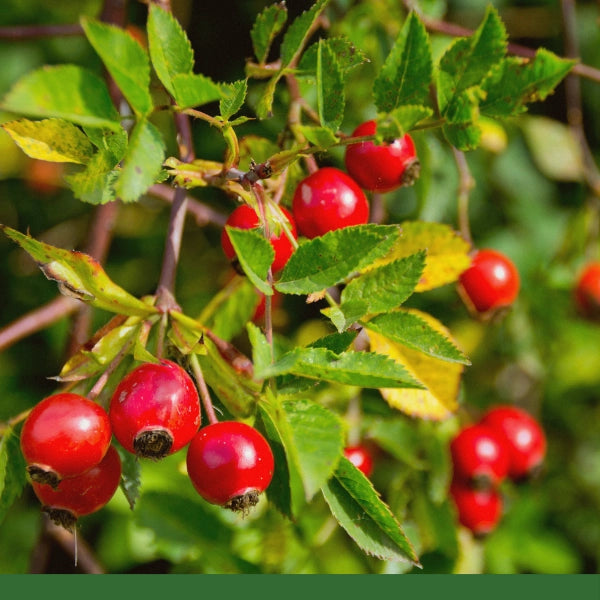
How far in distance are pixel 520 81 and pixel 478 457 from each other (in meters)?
1.44

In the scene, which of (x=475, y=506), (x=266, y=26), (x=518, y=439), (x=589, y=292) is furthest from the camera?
(x=589, y=292)

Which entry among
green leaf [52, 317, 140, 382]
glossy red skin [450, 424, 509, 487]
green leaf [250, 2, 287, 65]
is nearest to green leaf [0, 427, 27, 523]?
green leaf [52, 317, 140, 382]

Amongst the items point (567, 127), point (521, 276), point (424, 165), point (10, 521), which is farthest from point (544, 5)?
point (10, 521)

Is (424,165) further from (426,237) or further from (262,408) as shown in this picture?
(262,408)

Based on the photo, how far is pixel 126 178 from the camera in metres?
1.05

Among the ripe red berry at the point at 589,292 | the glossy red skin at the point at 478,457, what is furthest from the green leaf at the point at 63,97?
the ripe red berry at the point at 589,292

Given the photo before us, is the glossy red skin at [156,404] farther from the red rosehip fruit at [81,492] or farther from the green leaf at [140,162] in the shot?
the green leaf at [140,162]

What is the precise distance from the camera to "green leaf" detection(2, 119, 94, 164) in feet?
4.12

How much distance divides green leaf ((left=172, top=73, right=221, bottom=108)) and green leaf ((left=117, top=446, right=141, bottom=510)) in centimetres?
74

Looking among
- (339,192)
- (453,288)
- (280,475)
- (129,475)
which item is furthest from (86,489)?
(453,288)

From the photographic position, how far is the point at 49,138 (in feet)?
4.13

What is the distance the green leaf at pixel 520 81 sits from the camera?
47.9 inches

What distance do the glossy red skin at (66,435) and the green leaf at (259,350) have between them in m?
0.33

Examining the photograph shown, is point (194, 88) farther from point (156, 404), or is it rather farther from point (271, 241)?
point (156, 404)
